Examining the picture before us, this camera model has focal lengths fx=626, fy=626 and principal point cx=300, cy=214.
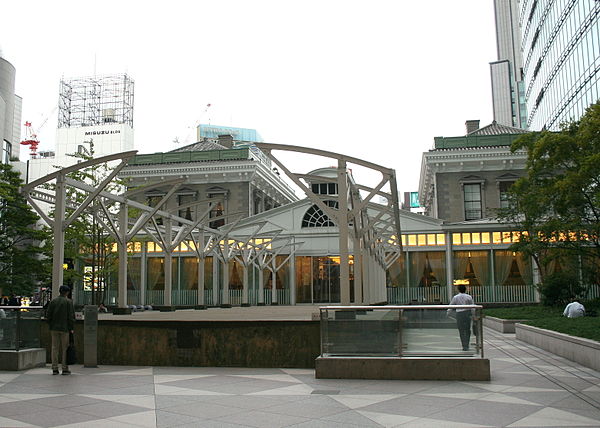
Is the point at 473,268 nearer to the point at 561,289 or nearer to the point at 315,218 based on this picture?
the point at 561,289

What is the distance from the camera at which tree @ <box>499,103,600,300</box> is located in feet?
66.4

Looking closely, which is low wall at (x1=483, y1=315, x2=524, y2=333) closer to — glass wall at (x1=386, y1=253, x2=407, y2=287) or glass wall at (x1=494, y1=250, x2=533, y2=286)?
glass wall at (x1=494, y1=250, x2=533, y2=286)

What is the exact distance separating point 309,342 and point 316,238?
89.0ft

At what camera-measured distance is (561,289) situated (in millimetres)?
28078

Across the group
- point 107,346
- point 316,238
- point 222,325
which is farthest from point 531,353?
point 316,238

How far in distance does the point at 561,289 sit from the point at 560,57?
809 inches

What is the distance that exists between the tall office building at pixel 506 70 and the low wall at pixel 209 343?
14571 centimetres

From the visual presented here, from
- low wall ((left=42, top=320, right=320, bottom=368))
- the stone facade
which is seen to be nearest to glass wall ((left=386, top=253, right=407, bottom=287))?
the stone facade

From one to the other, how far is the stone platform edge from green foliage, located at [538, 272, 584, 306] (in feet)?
63.5

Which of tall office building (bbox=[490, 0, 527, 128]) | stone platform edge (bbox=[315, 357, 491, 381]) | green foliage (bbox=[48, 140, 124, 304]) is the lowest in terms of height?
stone platform edge (bbox=[315, 357, 491, 381])

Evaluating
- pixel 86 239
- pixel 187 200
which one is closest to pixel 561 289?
pixel 86 239

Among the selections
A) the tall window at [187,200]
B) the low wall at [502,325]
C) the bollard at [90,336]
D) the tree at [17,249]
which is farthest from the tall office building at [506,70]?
the bollard at [90,336]

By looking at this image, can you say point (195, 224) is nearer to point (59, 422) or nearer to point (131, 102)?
point (59, 422)

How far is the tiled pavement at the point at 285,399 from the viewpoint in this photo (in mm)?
7383
